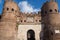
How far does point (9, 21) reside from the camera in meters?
39.4

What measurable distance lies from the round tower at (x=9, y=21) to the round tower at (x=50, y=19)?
6550mm

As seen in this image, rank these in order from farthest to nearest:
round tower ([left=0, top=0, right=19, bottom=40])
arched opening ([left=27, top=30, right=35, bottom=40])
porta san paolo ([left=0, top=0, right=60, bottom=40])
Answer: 1. arched opening ([left=27, top=30, right=35, bottom=40])
2. porta san paolo ([left=0, top=0, right=60, bottom=40])
3. round tower ([left=0, top=0, right=19, bottom=40])

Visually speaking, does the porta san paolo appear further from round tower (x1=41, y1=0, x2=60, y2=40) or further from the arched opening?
the arched opening

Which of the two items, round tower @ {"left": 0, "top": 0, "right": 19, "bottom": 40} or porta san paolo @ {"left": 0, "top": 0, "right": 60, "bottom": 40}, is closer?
round tower @ {"left": 0, "top": 0, "right": 19, "bottom": 40}

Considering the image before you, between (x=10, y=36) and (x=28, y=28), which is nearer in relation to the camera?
(x=10, y=36)

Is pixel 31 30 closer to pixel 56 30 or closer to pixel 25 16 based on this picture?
pixel 25 16

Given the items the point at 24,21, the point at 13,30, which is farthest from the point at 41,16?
the point at 13,30

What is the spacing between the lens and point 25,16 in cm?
4172

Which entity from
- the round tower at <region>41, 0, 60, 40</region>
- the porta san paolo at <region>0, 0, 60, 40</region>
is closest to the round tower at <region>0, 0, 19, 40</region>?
the porta san paolo at <region>0, 0, 60, 40</region>

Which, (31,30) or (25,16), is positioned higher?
(25,16)

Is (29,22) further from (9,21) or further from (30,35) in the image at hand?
(9,21)

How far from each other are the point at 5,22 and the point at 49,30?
9.66 meters

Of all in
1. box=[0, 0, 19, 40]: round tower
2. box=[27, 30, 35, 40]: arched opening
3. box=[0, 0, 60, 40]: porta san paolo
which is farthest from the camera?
box=[27, 30, 35, 40]: arched opening

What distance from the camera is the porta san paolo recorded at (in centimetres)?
3872
